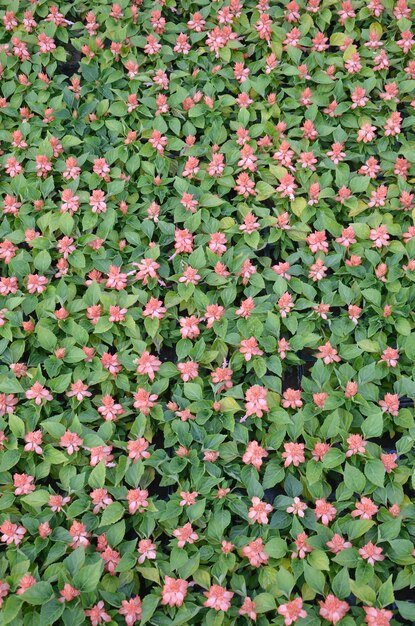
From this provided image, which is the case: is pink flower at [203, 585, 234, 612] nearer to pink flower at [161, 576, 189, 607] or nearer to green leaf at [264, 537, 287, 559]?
pink flower at [161, 576, 189, 607]

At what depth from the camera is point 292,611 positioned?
1630 millimetres

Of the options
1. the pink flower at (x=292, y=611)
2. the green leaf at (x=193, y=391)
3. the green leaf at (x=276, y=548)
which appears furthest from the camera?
the green leaf at (x=193, y=391)

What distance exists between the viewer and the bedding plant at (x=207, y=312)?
1767mm

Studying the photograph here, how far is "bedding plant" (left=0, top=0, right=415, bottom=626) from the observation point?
177cm

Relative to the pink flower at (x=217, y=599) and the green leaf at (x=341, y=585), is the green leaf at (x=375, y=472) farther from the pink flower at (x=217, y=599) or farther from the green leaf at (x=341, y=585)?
the pink flower at (x=217, y=599)

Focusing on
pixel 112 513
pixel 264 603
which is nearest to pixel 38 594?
pixel 112 513

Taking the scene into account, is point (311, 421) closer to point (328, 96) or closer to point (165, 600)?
point (165, 600)

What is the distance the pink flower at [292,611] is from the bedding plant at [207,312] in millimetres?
19

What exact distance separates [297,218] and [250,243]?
258mm

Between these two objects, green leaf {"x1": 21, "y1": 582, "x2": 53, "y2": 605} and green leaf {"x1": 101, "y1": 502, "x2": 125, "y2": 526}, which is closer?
green leaf {"x1": 21, "y1": 582, "x2": 53, "y2": 605}

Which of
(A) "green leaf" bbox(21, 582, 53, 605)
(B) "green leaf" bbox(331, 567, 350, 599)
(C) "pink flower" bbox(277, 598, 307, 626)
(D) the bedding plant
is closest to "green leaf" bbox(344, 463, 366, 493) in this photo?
(D) the bedding plant

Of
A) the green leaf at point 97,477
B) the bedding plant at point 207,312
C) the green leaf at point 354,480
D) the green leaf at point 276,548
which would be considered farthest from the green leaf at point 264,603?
the green leaf at point 97,477

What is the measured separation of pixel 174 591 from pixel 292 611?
324 millimetres

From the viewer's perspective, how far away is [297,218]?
243 centimetres
